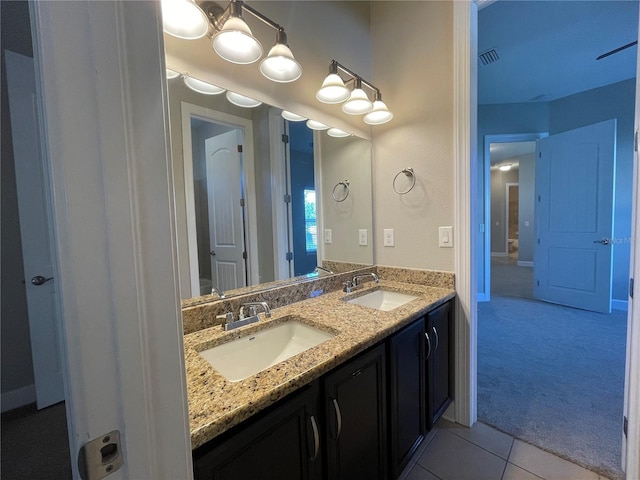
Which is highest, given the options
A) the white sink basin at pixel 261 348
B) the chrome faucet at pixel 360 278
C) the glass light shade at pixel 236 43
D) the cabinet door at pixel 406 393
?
the glass light shade at pixel 236 43

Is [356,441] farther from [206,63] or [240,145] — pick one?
[206,63]

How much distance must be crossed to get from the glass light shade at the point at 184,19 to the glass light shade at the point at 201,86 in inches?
5.8

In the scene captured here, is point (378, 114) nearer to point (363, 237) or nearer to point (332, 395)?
point (363, 237)

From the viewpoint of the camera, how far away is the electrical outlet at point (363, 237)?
2.05 m

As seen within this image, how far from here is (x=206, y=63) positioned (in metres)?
1.19

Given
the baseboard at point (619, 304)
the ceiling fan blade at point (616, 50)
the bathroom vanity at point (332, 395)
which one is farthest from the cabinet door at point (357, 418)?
the baseboard at point (619, 304)

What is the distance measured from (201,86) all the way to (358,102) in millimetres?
887

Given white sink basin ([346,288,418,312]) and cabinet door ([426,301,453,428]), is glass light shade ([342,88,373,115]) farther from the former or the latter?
cabinet door ([426,301,453,428])

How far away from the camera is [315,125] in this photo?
5.72ft

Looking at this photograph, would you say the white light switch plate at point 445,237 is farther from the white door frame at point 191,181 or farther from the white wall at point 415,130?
the white door frame at point 191,181

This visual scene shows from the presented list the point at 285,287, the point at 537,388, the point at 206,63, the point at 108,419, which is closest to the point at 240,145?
the point at 206,63

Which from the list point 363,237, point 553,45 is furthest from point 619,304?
point 363,237

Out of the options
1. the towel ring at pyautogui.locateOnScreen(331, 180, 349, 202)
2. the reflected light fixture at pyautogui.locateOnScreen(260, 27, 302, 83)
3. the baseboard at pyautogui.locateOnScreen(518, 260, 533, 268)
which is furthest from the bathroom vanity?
the baseboard at pyautogui.locateOnScreen(518, 260, 533, 268)

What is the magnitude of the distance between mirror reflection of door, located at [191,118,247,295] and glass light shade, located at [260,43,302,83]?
0.31 meters
